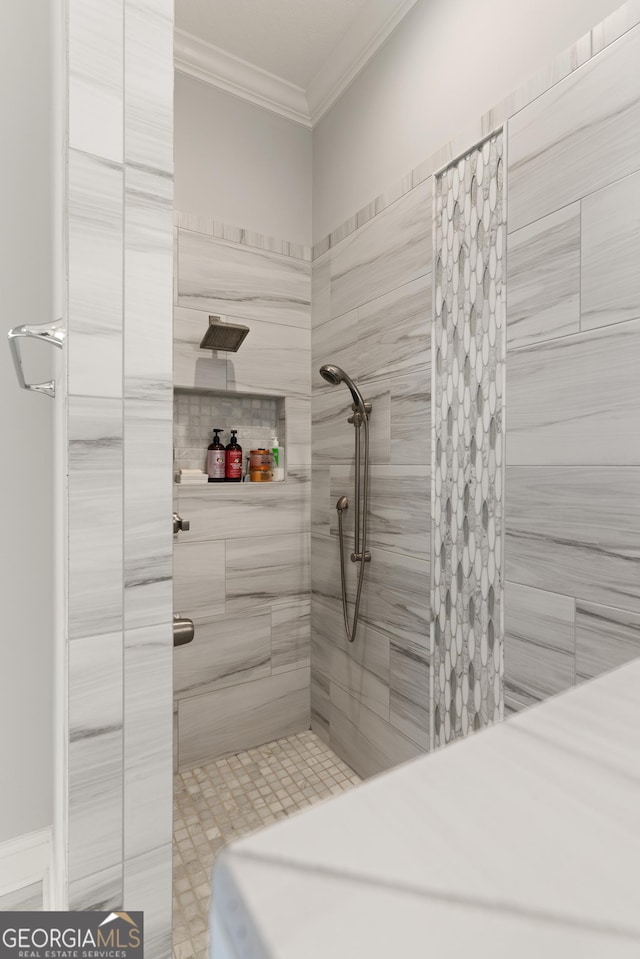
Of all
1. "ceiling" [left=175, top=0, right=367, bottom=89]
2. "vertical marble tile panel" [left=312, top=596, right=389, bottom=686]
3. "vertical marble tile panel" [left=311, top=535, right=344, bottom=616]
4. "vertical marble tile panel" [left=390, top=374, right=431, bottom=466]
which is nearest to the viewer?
"vertical marble tile panel" [left=390, top=374, right=431, bottom=466]

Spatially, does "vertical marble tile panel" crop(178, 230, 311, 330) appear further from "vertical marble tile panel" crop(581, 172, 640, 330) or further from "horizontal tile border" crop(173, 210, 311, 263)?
"vertical marble tile panel" crop(581, 172, 640, 330)

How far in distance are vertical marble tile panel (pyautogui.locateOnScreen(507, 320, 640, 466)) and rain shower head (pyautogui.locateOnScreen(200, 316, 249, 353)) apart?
0.95 metres

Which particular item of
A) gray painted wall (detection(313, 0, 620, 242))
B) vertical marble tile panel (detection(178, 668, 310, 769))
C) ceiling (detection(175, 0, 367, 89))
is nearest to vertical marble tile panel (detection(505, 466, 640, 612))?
gray painted wall (detection(313, 0, 620, 242))

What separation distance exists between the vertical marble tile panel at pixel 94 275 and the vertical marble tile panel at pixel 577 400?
0.93 metres

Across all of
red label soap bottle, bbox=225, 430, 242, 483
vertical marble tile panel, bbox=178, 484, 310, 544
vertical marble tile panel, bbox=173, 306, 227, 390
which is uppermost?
vertical marble tile panel, bbox=173, 306, 227, 390

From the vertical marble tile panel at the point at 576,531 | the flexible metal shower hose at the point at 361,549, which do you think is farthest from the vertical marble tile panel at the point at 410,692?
the vertical marble tile panel at the point at 576,531

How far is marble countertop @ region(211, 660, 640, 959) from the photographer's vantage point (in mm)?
103

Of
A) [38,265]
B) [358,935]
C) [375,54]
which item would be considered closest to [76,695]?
[358,935]

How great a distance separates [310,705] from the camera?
216cm

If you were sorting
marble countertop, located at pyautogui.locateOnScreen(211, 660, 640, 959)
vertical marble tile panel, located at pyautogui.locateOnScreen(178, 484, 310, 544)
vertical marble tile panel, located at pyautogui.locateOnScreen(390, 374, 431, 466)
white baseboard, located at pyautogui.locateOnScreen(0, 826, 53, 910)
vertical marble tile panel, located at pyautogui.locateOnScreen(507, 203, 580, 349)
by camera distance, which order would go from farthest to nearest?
vertical marble tile panel, located at pyautogui.locateOnScreen(178, 484, 310, 544)
vertical marble tile panel, located at pyautogui.locateOnScreen(390, 374, 431, 466)
white baseboard, located at pyautogui.locateOnScreen(0, 826, 53, 910)
vertical marble tile panel, located at pyautogui.locateOnScreen(507, 203, 580, 349)
marble countertop, located at pyautogui.locateOnScreen(211, 660, 640, 959)

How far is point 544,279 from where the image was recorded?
1186mm

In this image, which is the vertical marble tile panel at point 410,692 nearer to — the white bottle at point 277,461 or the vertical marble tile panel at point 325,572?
the vertical marble tile panel at point 325,572

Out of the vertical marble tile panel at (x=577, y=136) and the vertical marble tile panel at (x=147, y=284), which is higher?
the vertical marble tile panel at (x=577, y=136)

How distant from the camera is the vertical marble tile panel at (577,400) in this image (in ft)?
3.39
